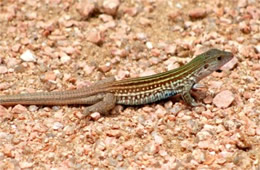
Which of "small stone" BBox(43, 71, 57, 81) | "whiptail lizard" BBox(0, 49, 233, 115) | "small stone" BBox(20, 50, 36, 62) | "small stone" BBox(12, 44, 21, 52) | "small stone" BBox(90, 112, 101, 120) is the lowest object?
"small stone" BBox(90, 112, 101, 120)

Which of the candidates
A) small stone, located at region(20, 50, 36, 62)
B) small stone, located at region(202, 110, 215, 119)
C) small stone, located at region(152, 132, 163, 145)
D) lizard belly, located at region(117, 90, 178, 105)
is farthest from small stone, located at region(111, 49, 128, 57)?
small stone, located at region(152, 132, 163, 145)

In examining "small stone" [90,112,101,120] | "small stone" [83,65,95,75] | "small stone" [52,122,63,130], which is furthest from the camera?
"small stone" [83,65,95,75]

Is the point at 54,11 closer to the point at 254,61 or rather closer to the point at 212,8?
the point at 212,8

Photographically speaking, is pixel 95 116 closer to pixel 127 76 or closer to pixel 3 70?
pixel 127 76

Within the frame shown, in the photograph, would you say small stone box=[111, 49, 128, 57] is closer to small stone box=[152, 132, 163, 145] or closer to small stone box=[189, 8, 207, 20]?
small stone box=[189, 8, 207, 20]

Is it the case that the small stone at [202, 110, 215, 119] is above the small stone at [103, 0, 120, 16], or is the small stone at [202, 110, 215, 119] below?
below
